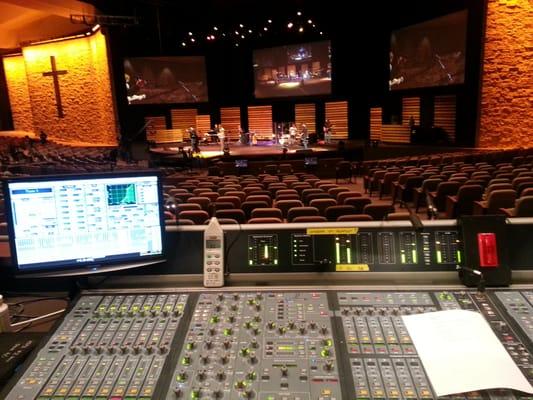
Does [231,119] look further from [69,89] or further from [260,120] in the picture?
[69,89]

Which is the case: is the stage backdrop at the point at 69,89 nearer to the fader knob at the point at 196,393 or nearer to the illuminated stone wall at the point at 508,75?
the illuminated stone wall at the point at 508,75

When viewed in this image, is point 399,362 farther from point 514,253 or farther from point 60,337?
point 60,337

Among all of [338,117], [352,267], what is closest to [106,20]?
[338,117]

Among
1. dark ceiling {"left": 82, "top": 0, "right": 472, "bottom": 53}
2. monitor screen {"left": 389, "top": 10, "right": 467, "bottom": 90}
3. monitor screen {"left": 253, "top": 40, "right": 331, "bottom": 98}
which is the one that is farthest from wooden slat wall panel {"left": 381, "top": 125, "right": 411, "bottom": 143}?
dark ceiling {"left": 82, "top": 0, "right": 472, "bottom": 53}

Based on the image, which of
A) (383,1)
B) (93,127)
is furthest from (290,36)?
(93,127)

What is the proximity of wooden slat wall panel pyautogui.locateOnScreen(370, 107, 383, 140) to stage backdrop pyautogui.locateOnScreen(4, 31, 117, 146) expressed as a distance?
11237 millimetres

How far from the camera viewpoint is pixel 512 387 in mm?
1108

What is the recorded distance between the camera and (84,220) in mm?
1661

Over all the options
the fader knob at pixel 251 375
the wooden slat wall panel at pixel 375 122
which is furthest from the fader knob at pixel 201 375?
the wooden slat wall panel at pixel 375 122

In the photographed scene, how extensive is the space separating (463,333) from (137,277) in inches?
48.7

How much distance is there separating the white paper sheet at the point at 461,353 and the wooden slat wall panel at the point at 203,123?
2042 cm

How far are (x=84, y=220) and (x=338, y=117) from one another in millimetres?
18175

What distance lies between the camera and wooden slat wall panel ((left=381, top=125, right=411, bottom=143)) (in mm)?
16075

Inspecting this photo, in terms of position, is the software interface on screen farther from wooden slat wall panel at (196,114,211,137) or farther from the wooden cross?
the wooden cross
